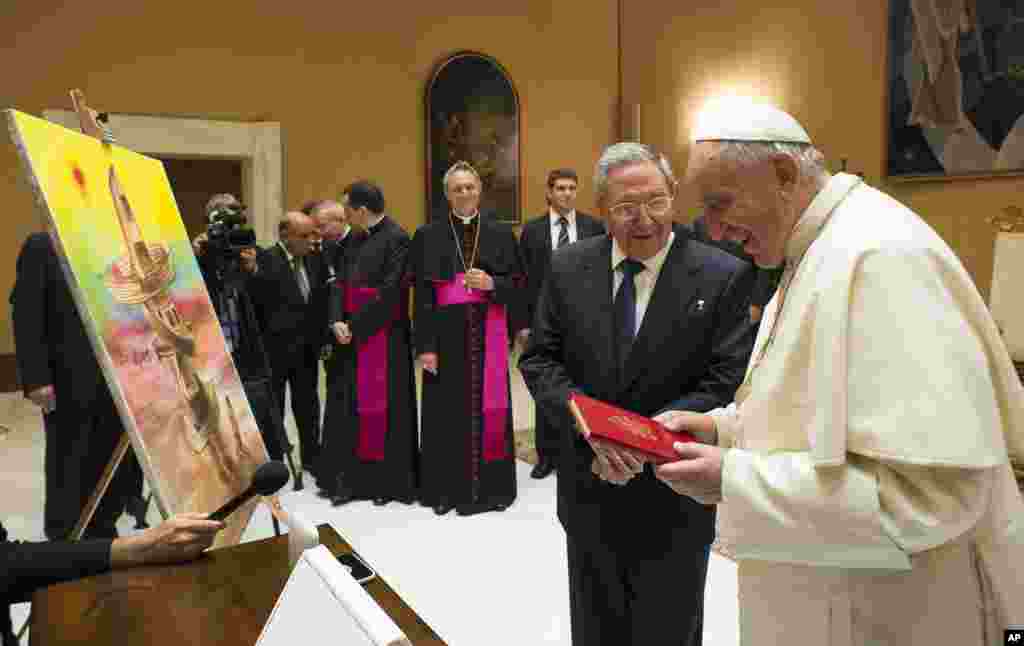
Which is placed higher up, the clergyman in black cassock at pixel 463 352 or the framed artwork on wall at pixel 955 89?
the framed artwork on wall at pixel 955 89

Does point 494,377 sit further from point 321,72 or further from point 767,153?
point 321,72

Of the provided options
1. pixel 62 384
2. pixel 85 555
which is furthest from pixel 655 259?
pixel 62 384

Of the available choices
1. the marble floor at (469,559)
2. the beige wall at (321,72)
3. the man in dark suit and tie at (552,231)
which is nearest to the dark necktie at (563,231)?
the man in dark suit and tie at (552,231)

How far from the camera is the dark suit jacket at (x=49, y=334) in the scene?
11.2ft

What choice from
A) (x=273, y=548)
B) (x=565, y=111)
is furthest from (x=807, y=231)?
(x=565, y=111)

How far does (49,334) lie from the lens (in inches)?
138

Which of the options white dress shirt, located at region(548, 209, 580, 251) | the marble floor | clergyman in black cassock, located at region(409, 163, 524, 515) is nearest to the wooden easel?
the marble floor

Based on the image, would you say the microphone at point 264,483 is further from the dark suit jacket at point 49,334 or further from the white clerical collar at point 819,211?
the dark suit jacket at point 49,334

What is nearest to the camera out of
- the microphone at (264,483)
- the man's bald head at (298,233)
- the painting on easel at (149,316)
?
the painting on easel at (149,316)

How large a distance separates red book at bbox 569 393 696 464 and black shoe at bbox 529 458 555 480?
342 centimetres

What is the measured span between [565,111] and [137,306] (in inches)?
351

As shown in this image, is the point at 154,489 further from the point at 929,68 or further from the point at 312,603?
the point at 929,68

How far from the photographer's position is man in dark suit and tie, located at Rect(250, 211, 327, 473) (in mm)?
4855

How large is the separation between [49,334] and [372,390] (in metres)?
1.62
